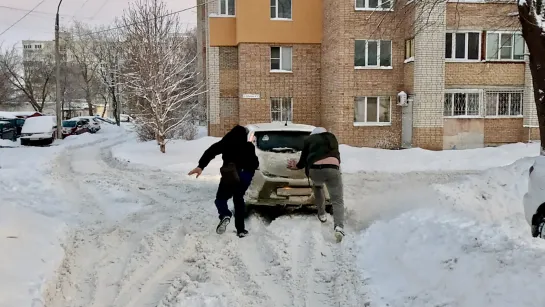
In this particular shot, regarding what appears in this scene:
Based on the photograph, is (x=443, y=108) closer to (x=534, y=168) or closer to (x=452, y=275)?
(x=534, y=168)

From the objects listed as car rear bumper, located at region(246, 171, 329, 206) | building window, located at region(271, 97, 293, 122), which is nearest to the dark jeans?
car rear bumper, located at region(246, 171, 329, 206)

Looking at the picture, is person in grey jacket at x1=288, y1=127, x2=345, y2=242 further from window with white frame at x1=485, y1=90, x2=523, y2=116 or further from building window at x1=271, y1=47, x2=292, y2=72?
building window at x1=271, y1=47, x2=292, y2=72

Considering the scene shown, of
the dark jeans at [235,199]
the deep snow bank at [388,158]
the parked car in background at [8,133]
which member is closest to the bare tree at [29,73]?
the parked car in background at [8,133]

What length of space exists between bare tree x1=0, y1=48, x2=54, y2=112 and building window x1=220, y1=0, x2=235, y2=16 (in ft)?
129

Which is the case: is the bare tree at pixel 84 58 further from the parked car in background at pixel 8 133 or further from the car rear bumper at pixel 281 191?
the car rear bumper at pixel 281 191

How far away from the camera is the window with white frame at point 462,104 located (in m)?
23.8

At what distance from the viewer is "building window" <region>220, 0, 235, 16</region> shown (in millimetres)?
27284

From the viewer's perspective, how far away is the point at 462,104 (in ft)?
78.4

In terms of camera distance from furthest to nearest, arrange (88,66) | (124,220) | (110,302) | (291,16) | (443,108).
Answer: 1. (88,66)
2. (291,16)
3. (443,108)
4. (124,220)
5. (110,302)

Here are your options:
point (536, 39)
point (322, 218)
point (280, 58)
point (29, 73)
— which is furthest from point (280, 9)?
point (29, 73)

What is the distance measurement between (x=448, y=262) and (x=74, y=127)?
41242mm

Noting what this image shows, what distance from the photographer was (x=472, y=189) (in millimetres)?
11641

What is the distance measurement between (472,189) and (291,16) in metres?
17.1

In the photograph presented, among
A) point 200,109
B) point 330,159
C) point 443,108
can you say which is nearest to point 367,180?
point 330,159
